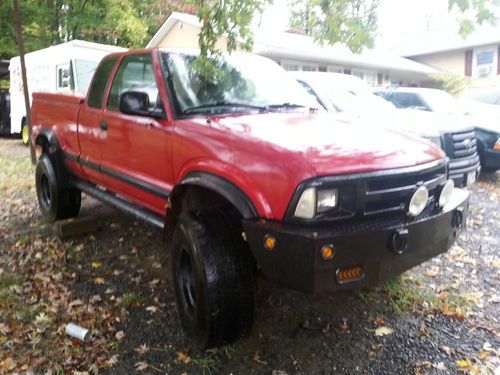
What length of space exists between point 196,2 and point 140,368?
8.67ft

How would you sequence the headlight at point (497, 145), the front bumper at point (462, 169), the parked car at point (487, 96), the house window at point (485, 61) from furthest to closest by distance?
1. the house window at point (485, 61)
2. the parked car at point (487, 96)
3. the headlight at point (497, 145)
4. the front bumper at point (462, 169)

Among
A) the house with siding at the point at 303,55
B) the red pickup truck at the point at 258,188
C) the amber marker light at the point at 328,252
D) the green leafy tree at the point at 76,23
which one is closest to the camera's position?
the amber marker light at the point at 328,252

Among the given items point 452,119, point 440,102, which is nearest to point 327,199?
point 452,119

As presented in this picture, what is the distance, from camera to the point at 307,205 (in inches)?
106

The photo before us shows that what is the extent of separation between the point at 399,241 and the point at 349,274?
36cm

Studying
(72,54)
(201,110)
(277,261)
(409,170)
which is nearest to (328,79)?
→ (201,110)

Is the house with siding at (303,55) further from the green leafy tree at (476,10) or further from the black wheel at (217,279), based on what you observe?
the black wheel at (217,279)

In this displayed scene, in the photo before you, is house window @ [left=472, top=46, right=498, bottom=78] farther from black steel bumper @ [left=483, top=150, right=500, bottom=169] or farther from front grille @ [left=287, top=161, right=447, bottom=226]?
front grille @ [left=287, top=161, right=447, bottom=226]

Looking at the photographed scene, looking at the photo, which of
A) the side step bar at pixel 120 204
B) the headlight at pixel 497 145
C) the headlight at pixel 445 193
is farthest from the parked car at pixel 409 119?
the side step bar at pixel 120 204

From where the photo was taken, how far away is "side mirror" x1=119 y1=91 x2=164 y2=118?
374 centimetres

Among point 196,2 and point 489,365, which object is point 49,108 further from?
point 489,365

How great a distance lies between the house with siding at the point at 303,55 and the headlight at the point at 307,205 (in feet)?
44.5

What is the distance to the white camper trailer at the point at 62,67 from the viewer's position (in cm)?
1222

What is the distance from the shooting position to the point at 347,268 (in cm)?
270
